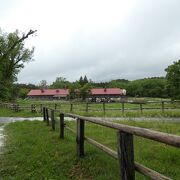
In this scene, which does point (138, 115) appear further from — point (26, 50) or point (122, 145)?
point (26, 50)

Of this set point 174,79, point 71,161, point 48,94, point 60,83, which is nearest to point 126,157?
point 71,161

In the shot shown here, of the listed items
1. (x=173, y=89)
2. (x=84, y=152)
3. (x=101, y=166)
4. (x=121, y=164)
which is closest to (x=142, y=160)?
(x=101, y=166)

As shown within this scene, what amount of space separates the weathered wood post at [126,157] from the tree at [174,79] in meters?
50.0

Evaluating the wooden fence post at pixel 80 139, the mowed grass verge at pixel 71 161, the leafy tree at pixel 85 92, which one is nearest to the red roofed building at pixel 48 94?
the leafy tree at pixel 85 92

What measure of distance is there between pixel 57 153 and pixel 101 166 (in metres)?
2.04

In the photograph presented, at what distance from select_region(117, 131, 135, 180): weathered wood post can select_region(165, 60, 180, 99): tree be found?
1967 inches

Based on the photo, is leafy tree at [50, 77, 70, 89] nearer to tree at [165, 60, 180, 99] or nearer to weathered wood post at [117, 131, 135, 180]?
tree at [165, 60, 180, 99]

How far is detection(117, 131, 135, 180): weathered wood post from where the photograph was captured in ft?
14.5

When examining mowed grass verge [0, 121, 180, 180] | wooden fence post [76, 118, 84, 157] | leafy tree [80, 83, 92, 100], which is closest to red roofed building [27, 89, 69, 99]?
leafy tree [80, 83, 92, 100]

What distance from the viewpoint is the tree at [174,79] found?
5342cm

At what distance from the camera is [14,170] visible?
6.90 metres

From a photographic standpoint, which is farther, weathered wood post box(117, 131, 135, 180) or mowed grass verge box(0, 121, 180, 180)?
mowed grass verge box(0, 121, 180, 180)

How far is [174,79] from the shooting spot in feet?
→ 178

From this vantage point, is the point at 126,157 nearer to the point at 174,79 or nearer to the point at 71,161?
the point at 71,161
